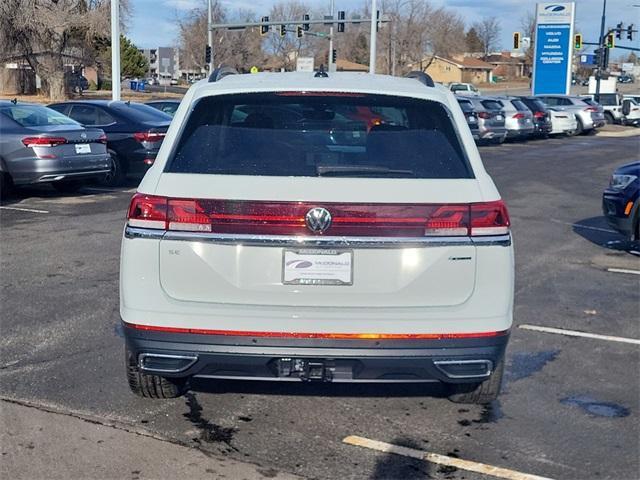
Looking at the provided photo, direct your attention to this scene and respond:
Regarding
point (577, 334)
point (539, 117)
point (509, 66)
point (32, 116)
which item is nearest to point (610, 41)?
point (539, 117)

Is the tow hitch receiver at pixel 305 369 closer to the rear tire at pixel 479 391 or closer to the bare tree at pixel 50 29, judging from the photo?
the rear tire at pixel 479 391

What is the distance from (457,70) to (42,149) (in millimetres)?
106107

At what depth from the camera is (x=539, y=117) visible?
3391 cm

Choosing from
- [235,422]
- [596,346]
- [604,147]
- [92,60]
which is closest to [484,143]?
[604,147]

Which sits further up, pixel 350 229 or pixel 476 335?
pixel 350 229

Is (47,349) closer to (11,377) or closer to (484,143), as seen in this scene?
(11,377)

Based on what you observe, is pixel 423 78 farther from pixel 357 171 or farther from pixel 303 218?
pixel 303 218

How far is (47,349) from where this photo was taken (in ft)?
20.2

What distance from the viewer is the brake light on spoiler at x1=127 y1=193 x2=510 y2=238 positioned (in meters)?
4.16

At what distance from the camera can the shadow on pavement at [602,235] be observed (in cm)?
1074

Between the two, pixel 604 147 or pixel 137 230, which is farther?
pixel 604 147

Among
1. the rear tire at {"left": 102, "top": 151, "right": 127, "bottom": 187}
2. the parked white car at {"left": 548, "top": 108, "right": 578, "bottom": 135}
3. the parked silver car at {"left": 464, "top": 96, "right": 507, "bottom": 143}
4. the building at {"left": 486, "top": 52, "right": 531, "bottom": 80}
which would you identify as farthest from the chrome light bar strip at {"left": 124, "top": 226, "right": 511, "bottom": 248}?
the building at {"left": 486, "top": 52, "right": 531, "bottom": 80}

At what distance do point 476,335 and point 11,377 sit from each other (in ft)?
9.85

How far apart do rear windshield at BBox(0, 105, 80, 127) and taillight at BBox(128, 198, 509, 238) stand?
1024 cm
